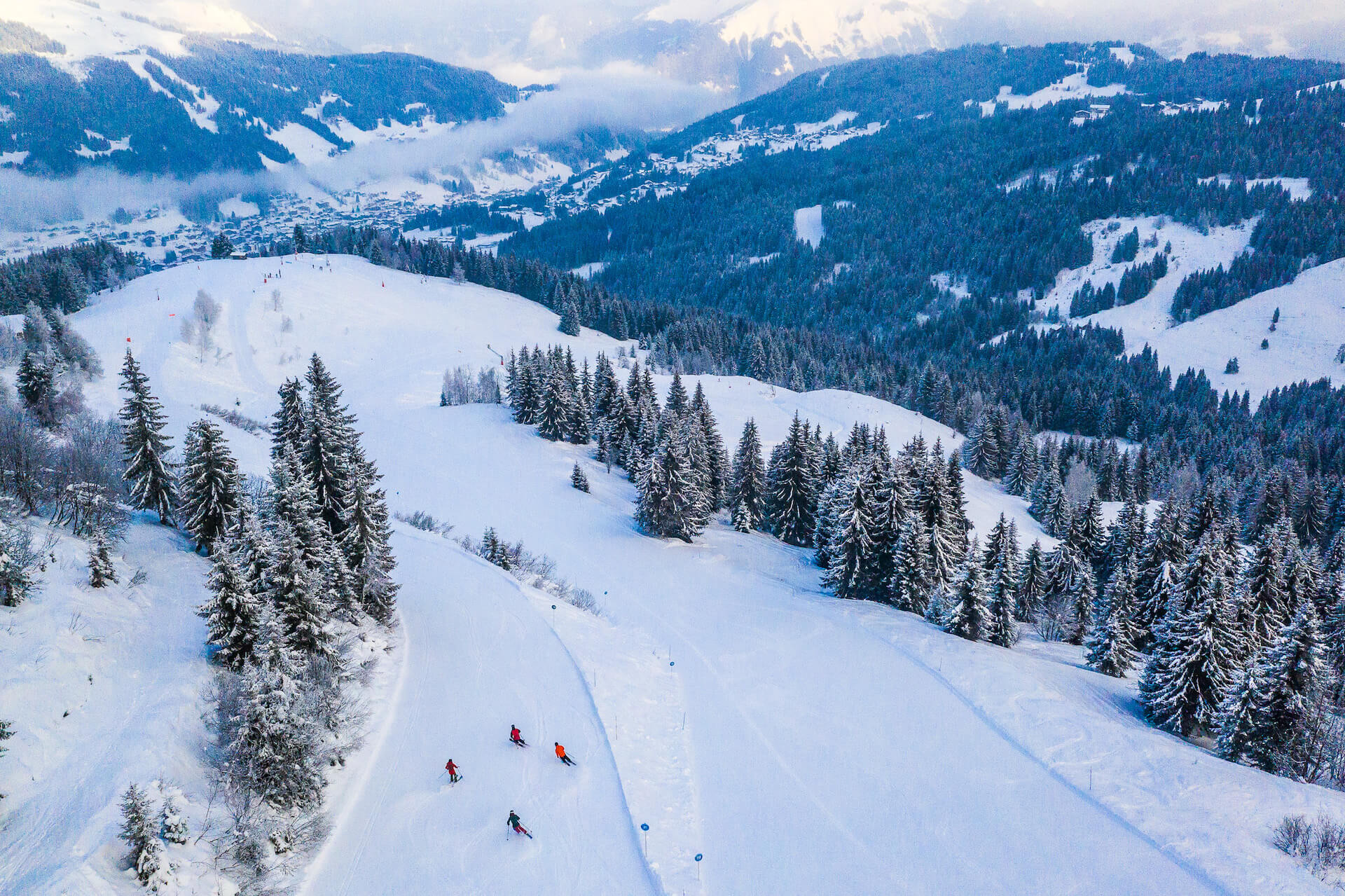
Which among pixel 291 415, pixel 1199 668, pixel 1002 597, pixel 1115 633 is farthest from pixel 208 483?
pixel 1115 633

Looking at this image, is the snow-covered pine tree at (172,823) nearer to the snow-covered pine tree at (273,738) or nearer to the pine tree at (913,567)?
the snow-covered pine tree at (273,738)

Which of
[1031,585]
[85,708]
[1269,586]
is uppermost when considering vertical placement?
[85,708]

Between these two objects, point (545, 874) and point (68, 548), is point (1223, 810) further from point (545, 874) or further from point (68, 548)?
point (68, 548)

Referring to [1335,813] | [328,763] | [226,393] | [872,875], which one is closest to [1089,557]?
[1335,813]

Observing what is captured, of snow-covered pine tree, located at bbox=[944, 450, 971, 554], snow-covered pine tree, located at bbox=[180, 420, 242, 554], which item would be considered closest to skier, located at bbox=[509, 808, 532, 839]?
snow-covered pine tree, located at bbox=[180, 420, 242, 554]

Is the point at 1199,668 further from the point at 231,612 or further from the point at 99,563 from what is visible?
the point at 99,563

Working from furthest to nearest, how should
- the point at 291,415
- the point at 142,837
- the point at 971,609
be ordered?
1. the point at 291,415
2. the point at 971,609
3. the point at 142,837
